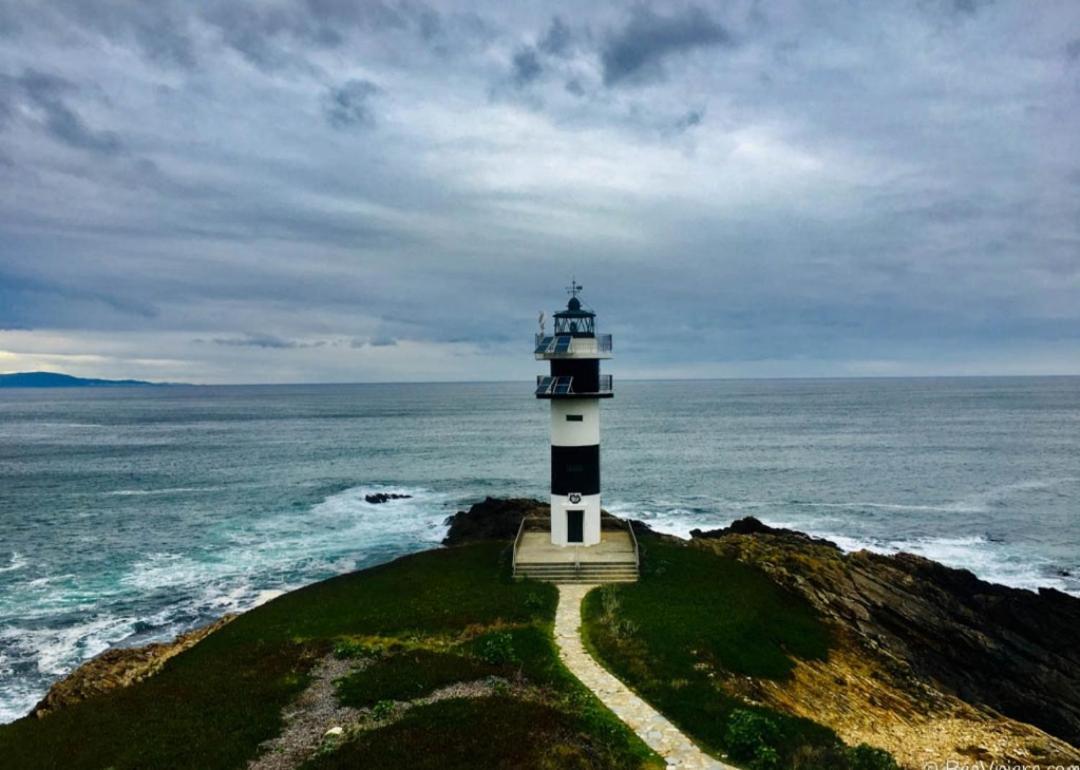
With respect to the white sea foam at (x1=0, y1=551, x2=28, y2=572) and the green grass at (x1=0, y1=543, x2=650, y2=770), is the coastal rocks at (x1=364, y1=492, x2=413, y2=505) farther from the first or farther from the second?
the green grass at (x1=0, y1=543, x2=650, y2=770)

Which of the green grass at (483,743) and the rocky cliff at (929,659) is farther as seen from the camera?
the rocky cliff at (929,659)

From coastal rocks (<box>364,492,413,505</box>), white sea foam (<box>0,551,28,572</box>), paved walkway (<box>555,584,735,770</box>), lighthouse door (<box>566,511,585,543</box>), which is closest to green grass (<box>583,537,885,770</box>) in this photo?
paved walkway (<box>555,584,735,770</box>)

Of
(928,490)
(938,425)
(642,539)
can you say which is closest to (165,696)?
(642,539)

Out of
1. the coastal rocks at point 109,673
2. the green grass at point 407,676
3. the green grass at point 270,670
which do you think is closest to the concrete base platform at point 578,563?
the green grass at point 270,670

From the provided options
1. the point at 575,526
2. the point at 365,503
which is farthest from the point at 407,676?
the point at 365,503

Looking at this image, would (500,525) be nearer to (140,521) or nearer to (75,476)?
(140,521)

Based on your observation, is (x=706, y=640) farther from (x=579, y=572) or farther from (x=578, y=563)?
(x=578, y=563)

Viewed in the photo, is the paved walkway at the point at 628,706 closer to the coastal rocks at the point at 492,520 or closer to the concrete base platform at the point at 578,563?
the concrete base platform at the point at 578,563
